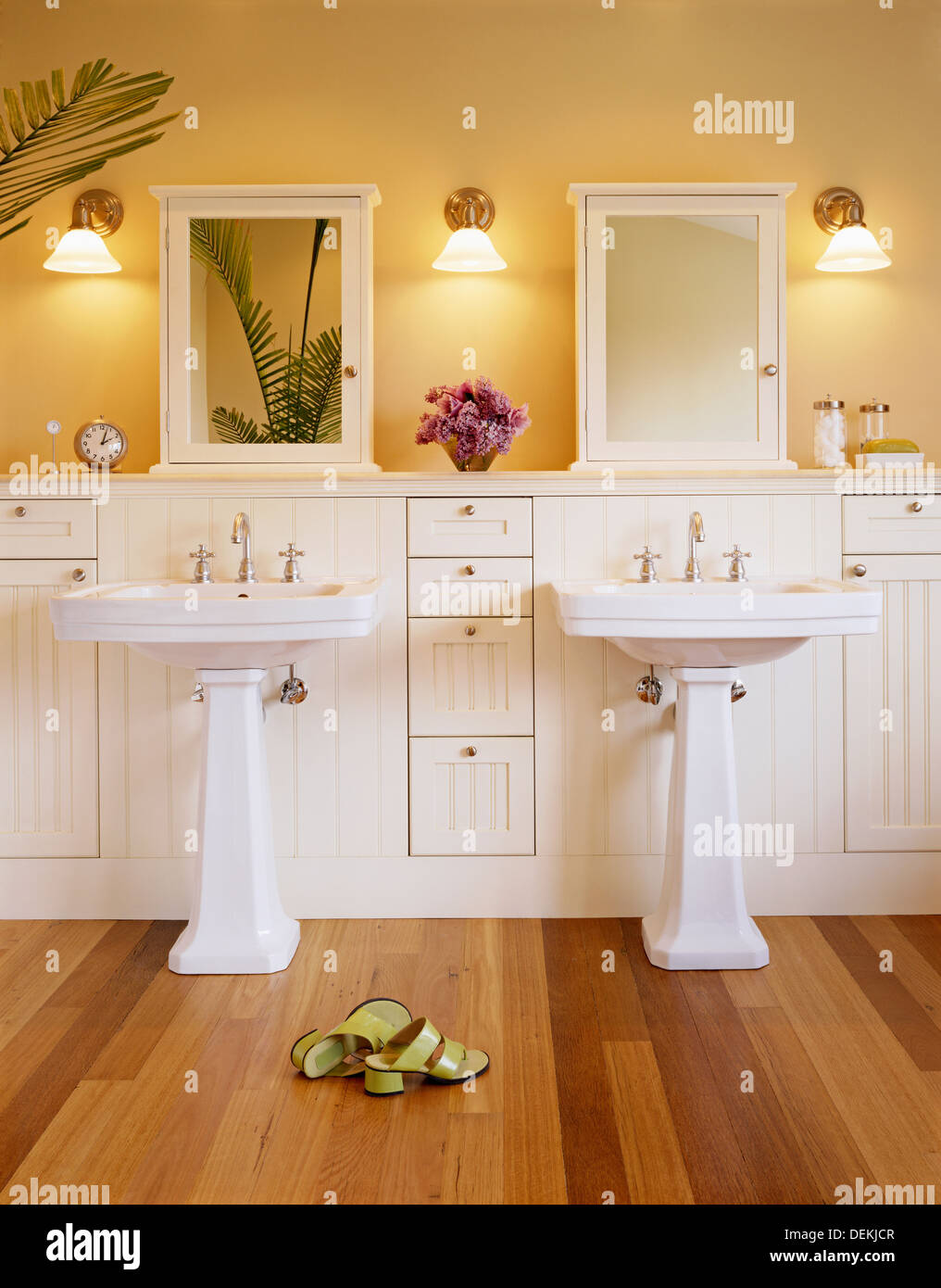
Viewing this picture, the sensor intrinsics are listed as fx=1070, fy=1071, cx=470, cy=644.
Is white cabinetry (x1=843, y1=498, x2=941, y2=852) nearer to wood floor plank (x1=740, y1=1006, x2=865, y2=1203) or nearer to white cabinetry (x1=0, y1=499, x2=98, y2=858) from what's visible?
wood floor plank (x1=740, y1=1006, x2=865, y2=1203)

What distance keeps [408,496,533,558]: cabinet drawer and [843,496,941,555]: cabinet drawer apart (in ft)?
2.45

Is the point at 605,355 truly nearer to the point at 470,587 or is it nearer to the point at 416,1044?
the point at 470,587

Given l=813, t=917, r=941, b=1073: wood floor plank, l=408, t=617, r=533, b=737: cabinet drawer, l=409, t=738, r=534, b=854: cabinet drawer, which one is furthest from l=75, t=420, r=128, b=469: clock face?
l=813, t=917, r=941, b=1073: wood floor plank

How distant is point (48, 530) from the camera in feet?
8.09

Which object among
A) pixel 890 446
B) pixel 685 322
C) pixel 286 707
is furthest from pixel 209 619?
pixel 890 446

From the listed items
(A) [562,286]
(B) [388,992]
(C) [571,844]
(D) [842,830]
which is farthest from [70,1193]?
(A) [562,286]

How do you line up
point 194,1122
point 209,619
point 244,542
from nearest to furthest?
1. point 194,1122
2. point 209,619
3. point 244,542

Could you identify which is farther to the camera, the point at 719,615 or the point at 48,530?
the point at 48,530

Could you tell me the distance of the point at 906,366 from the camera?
282cm

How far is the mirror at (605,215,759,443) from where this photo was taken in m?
2.63

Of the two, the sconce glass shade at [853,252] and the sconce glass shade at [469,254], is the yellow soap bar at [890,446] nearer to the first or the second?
the sconce glass shade at [853,252]

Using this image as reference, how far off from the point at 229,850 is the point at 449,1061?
2.28 feet

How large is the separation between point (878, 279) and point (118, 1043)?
254 cm

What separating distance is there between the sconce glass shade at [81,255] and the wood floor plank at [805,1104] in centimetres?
234
